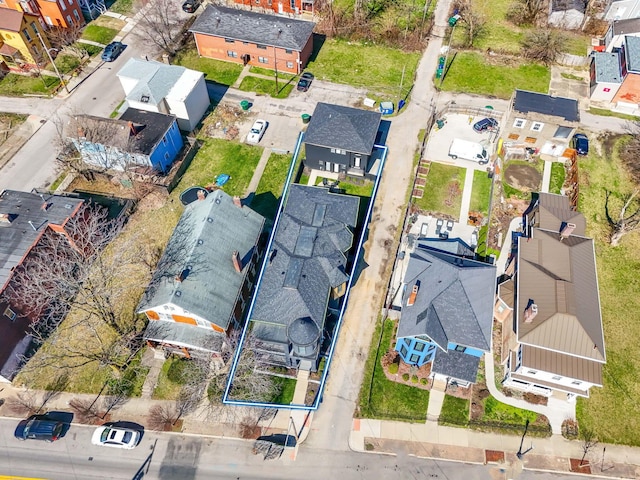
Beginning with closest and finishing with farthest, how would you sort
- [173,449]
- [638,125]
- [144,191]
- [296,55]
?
1. [173,449]
2. [144,191]
3. [638,125]
4. [296,55]

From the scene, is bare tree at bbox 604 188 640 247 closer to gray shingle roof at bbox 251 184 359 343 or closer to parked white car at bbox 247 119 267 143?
gray shingle roof at bbox 251 184 359 343

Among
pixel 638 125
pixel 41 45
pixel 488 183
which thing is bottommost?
pixel 488 183

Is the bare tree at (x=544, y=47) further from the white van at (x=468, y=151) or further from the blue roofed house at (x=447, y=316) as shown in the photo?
the blue roofed house at (x=447, y=316)

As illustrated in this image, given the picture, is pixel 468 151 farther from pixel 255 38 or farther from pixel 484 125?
pixel 255 38

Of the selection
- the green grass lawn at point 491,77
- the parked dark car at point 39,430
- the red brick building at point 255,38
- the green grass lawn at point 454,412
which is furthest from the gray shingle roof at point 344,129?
the parked dark car at point 39,430

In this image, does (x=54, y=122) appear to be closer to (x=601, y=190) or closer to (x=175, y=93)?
(x=175, y=93)

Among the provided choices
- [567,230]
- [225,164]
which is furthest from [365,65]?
[567,230]

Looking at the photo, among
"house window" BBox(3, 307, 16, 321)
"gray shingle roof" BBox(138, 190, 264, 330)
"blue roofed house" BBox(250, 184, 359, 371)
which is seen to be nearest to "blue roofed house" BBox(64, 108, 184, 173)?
"gray shingle roof" BBox(138, 190, 264, 330)

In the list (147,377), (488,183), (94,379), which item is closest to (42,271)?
A: (94,379)
